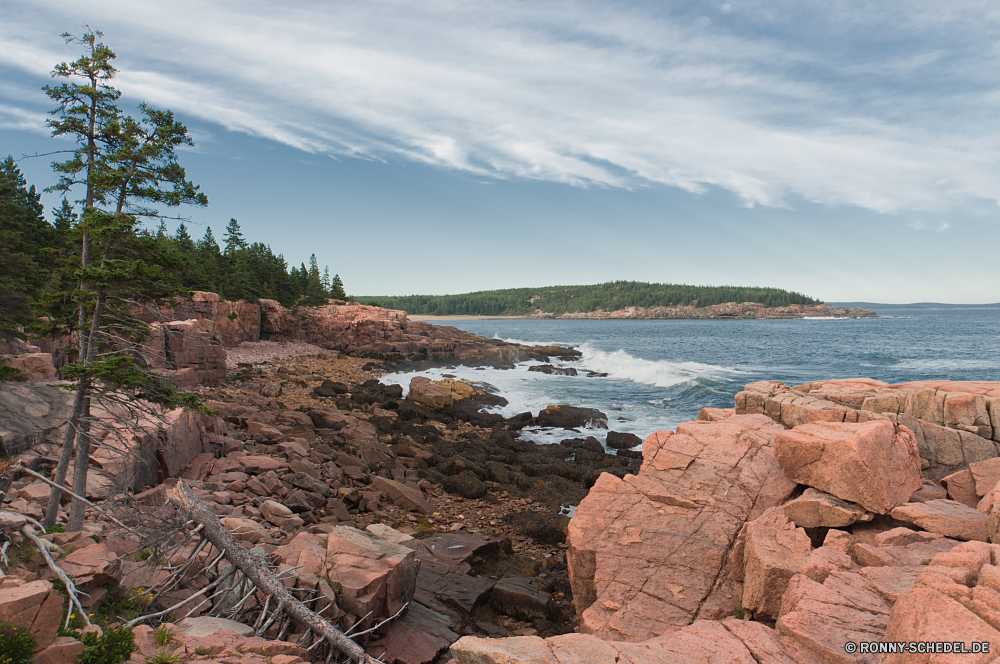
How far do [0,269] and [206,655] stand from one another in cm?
2336

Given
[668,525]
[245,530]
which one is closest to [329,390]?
[245,530]

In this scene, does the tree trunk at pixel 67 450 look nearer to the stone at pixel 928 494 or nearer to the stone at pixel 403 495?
the stone at pixel 403 495

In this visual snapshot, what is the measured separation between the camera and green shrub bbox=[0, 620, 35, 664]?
14.0 ft

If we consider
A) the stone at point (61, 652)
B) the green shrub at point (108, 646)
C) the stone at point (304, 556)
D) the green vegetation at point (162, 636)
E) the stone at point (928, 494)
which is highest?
the stone at point (928, 494)

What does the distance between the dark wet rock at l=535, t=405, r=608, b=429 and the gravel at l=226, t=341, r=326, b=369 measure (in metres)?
23.7

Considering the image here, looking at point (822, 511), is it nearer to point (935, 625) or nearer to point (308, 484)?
point (935, 625)

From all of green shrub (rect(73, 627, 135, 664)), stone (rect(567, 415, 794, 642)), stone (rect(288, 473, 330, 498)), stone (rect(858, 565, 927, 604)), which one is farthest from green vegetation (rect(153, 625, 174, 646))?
stone (rect(858, 565, 927, 604))

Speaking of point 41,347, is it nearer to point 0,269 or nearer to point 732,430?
point 0,269

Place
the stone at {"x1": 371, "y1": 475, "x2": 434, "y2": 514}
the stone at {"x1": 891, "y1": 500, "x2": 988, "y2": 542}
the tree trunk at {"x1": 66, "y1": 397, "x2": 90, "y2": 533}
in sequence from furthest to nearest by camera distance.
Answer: the stone at {"x1": 371, "y1": 475, "x2": 434, "y2": 514} < the tree trunk at {"x1": 66, "y1": 397, "x2": 90, "y2": 533} < the stone at {"x1": 891, "y1": 500, "x2": 988, "y2": 542}

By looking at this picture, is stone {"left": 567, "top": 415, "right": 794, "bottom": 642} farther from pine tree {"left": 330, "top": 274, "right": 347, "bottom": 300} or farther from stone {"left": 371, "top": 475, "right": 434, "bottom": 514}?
pine tree {"left": 330, "top": 274, "right": 347, "bottom": 300}

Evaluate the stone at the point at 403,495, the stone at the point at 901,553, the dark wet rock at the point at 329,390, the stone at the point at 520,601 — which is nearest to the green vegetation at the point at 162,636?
the stone at the point at 520,601

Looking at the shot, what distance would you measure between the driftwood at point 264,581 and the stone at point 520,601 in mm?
3691

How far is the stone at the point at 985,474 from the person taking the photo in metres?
8.27

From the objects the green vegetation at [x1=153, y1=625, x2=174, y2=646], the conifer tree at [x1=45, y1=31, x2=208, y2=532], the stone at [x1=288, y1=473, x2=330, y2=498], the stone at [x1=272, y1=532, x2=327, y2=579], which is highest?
the conifer tree at [x1=45, y1=31, x2=208, y2=532]
